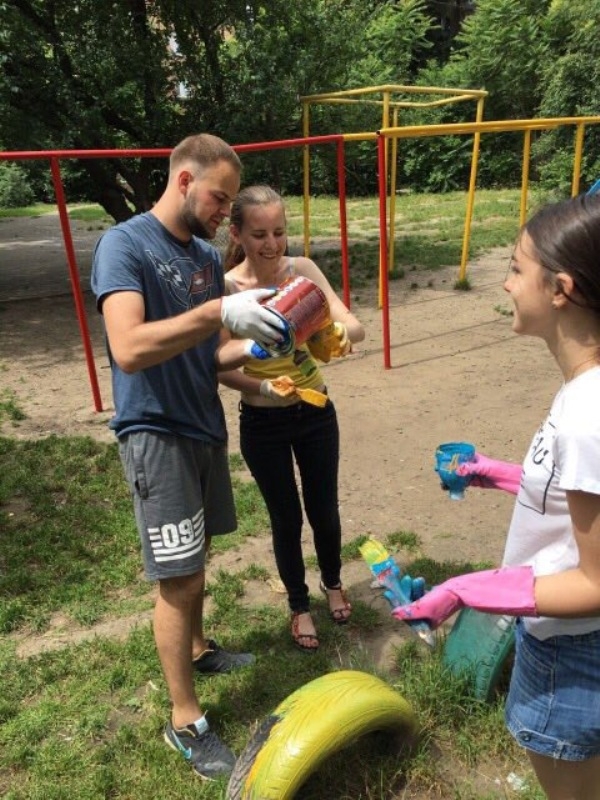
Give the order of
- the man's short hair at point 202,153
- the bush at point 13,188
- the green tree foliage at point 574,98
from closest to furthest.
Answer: the man's short hair at point 202,153 → the green tree foliage at point 574,98 → the bush at point 13,188

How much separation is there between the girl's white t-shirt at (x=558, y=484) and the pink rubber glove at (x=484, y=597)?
0.30ft

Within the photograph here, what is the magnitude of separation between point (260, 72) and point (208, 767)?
7425 millimetres

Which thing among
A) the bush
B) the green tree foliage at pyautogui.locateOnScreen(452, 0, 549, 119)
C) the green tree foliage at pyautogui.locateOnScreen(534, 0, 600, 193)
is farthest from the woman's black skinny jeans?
the bush

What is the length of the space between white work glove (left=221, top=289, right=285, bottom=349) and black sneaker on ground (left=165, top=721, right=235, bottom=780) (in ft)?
3.96

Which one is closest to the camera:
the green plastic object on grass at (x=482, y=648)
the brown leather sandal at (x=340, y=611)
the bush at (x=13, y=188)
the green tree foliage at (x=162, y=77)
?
the green plastic object on grass at (x=482, y=648)

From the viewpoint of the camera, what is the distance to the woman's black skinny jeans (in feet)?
8.37

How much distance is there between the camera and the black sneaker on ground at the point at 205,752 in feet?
7.12

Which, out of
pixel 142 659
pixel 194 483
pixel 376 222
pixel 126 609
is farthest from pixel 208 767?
pixel 376 222

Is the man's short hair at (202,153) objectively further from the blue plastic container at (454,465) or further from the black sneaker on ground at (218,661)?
the black sneaker on ground at (218,661)

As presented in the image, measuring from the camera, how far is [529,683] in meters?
1.43

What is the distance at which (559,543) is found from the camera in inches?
53.1

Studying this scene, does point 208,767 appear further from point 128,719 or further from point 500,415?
point 500,415

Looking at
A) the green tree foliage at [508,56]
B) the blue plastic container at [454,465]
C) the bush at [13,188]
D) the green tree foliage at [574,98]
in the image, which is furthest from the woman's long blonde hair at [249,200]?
the bush at [13,188]

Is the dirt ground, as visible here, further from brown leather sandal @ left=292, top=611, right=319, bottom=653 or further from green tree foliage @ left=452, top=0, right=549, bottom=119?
green tree foliage @ left=452, top=0, right=549, bottom=119
